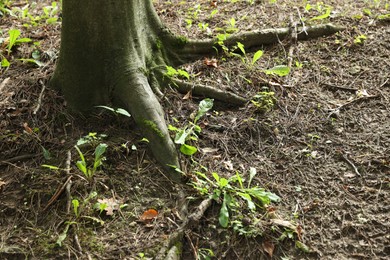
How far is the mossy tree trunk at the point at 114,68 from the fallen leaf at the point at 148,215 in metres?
0.34

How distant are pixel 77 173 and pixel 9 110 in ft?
3.37

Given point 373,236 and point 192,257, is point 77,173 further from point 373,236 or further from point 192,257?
point 373,236

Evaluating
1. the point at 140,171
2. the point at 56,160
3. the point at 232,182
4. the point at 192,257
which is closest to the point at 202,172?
the point at 232,182

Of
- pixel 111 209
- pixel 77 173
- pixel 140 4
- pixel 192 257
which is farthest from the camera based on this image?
Answer: pixel 140 4

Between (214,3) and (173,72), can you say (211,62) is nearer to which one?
(173,72)

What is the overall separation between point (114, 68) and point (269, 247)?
1952 mm

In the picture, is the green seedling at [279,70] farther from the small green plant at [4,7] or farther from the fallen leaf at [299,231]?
the small green plant at [4,7]

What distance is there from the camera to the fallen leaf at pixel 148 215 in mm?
2871

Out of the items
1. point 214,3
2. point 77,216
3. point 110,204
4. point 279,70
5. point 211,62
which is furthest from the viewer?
point 214,3

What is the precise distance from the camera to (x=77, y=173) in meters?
3.09

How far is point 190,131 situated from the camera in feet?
11.1

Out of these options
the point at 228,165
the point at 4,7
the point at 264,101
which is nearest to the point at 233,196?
the point at 228,165

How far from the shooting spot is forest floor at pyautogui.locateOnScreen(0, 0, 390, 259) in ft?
9.07

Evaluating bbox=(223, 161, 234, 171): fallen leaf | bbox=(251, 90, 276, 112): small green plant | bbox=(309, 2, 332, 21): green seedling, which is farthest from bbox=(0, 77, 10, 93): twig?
bbox=(309, 2, 332, 21): green seedling
